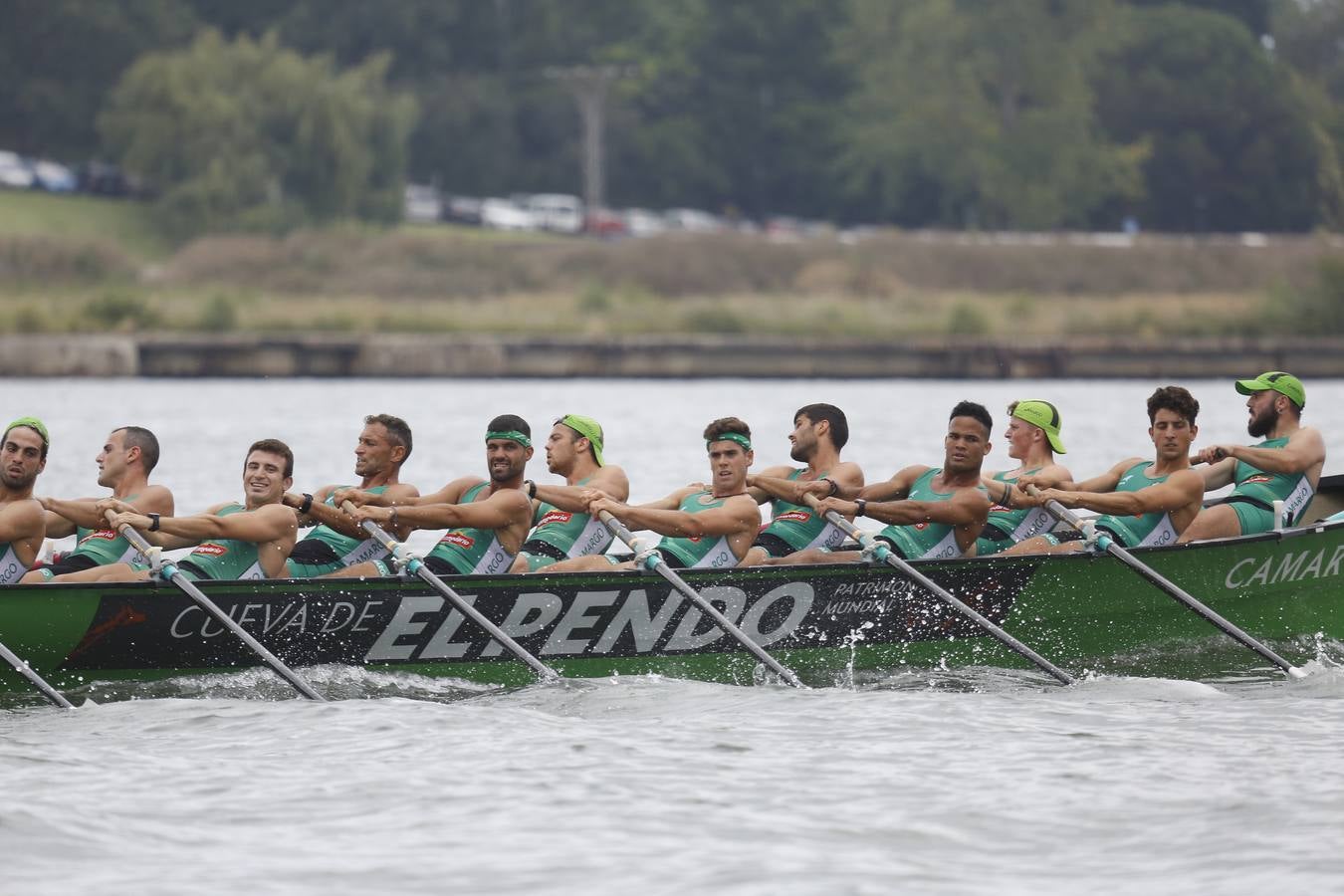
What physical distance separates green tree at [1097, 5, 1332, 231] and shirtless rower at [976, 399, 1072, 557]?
66.5 meters

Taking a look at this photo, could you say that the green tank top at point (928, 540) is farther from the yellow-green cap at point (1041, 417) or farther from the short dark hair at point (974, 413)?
the yellow-green cap at point (1041, 417)

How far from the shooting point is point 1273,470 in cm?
1570

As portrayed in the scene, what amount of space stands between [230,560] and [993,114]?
223 feet

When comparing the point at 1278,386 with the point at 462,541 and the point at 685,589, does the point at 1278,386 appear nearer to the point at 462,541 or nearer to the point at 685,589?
the point at 685,589

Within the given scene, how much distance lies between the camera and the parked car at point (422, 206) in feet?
263

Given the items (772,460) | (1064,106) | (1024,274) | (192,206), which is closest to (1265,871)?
(772,460)

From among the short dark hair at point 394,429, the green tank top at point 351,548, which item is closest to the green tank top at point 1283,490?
the short dark hair at point 394,429

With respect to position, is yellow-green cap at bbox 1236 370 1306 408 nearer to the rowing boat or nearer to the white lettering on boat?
the rowing boat

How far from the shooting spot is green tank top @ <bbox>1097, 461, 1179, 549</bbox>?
1564cm

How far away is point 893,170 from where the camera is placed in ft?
265

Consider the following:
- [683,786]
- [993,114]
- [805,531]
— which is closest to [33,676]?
[683,786]

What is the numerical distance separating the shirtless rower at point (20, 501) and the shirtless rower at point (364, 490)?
5.51 feet

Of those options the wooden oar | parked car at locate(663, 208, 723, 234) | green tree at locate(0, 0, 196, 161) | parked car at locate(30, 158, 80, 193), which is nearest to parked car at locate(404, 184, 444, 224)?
parked car at locate(663, 208, 723, 234)

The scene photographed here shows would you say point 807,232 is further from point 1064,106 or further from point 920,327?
point 920,327
